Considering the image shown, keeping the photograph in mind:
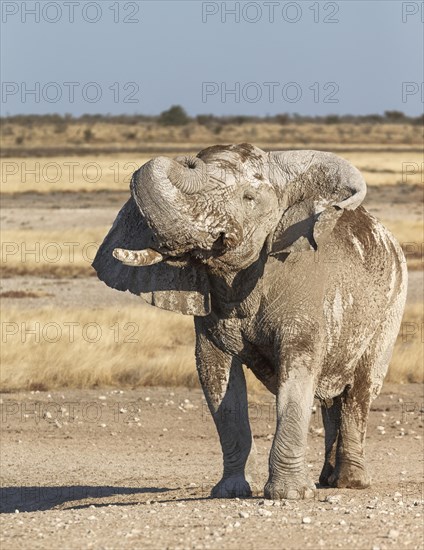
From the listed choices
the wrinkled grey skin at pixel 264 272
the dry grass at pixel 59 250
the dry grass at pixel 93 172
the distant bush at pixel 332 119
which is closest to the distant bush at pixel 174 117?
the distant bush at pixel 332 119

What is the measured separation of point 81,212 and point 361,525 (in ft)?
111

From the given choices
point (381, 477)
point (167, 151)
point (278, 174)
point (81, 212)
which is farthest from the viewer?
point (167, 151)

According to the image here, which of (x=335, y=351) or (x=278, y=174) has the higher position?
(x=278, y=174)

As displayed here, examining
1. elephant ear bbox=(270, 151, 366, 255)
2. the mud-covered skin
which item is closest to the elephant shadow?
the mud-covered skin

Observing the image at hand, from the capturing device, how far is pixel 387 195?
50000mm

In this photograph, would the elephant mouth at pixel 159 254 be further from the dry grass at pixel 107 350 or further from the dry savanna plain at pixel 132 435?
the dry grass at pixel 107 350

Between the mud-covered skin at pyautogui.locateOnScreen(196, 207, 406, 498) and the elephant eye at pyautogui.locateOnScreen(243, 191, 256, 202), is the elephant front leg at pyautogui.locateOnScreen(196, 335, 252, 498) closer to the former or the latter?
the mud-covered skin at pyautogui.locateOnScreen(196, 207, 406, 498)

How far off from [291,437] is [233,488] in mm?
865

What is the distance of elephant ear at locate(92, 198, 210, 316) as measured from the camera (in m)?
9.07

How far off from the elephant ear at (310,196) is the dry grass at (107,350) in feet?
23.3

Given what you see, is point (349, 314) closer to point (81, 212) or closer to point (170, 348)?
point (170, 348)

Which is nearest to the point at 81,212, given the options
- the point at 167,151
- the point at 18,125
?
the point at 167,151

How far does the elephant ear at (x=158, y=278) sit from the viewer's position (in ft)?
29.8

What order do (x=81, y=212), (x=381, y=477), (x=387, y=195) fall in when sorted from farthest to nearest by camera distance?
1. (x=387, y=195)
2. (x=81, y=212)
3. (x=381, y=477)
